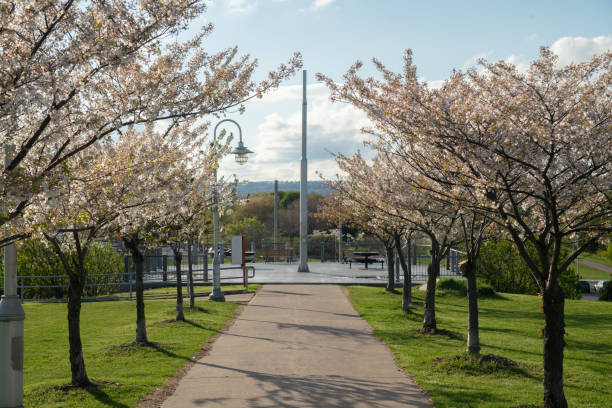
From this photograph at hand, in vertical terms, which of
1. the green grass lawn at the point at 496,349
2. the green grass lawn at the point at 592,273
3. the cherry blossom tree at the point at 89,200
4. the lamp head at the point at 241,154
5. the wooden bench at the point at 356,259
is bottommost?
the green grass lawn at the point at 592,273

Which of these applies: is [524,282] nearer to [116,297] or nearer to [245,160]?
[245,160]

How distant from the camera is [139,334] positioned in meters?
11.3

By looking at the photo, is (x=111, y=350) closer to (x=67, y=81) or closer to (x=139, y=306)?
(x=139, y=306)

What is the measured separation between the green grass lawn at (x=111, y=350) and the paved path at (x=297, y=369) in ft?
1.90

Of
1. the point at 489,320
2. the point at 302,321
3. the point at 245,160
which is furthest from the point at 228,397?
the point at 245,160

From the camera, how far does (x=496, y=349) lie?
36.9 ft

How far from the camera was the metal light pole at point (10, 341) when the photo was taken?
614 cm

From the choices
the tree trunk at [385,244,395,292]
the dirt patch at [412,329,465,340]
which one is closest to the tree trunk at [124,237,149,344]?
the dirt patch at [412,329,465,340]

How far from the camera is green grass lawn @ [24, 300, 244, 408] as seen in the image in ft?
→ 25.6

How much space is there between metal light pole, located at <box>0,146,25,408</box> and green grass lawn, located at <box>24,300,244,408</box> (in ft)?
4.07

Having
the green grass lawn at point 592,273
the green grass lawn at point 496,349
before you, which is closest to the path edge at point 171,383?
the green grass lawn at point 496,349

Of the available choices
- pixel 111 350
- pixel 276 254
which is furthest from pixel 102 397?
pixel 276 254

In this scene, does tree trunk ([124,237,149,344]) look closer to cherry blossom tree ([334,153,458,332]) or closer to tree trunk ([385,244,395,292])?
cherry blossom tree ([334,153,458,332])

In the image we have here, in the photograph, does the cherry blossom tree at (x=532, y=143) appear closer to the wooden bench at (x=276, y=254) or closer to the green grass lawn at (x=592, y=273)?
the wooden bench at (x=276, y=254)
